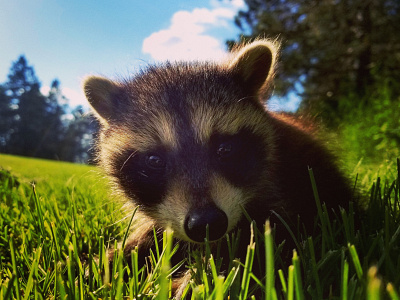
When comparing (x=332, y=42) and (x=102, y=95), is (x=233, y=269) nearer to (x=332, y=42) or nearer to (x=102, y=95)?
(x=102, y=95)

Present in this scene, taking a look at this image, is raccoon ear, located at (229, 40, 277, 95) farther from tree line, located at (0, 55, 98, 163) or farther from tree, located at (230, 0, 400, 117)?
tree line, located at (0, 55, 98, 163)

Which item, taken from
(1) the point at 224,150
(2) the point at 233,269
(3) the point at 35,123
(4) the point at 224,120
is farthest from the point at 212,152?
(3) the point at 35,123

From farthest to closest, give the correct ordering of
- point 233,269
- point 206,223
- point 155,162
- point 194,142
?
point 155,162
point 194,142
point 206,223
point 233,269

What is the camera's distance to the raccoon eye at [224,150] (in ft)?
8.30

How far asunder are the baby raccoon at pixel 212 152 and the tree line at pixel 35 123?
1676 inches

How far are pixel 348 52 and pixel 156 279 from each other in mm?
13438

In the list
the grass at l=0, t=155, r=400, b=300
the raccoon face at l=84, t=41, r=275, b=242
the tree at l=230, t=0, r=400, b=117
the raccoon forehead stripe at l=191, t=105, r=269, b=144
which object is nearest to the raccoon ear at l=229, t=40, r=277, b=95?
the raccoon face at l=84, t=41, r=275, b=242

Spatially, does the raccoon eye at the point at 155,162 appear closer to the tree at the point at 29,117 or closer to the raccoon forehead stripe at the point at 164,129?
the raccoon forehead stripe at the point at 164,129

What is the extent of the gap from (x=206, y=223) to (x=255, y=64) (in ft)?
5.27

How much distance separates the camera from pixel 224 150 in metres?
2.56

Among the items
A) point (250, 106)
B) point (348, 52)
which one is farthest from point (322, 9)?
point (250, 106)

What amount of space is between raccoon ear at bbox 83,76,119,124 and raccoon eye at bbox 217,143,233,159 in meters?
1.19

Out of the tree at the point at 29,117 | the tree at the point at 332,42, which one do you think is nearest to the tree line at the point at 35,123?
the tree at the point at 29,117

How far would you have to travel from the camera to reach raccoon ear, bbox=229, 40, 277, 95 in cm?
299
